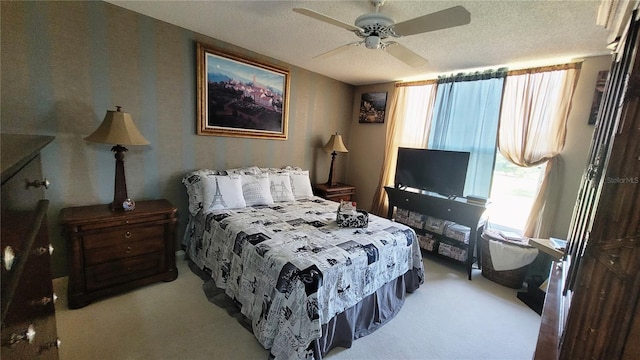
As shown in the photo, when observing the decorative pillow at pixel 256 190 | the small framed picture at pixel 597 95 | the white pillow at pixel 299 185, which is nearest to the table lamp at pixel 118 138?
the decorative pillow at pixel 256 190

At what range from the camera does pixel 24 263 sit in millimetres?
726

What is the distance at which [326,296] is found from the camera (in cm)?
161

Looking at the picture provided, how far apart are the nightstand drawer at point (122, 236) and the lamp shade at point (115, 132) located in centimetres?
71

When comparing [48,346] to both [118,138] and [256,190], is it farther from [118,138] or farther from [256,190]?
[256,190]

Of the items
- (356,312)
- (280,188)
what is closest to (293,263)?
(356,312)

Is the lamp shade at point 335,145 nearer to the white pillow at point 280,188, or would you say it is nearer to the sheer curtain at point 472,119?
the white pillow at point 280,188

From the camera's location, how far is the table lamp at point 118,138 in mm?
2000

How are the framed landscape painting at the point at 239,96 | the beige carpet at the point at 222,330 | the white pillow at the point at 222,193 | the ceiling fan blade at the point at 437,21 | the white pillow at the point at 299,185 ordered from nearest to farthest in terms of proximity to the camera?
the ceiling fan blade at the point at 437,21
the beige carpet at the point at 222,330
the white pillow at the point at 222,193
the framed landscape painting at the point at 239,96
the white pillow at the point at 299,185

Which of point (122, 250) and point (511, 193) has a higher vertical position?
point (511, 193)

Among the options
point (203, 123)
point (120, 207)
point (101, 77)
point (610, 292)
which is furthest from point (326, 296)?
point (101, 77)

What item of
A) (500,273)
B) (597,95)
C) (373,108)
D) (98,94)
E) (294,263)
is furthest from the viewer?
(373,108)

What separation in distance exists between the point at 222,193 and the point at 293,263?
1357 mm

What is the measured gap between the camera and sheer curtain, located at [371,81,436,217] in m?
3.66

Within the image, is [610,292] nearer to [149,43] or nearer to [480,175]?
[480,175]
